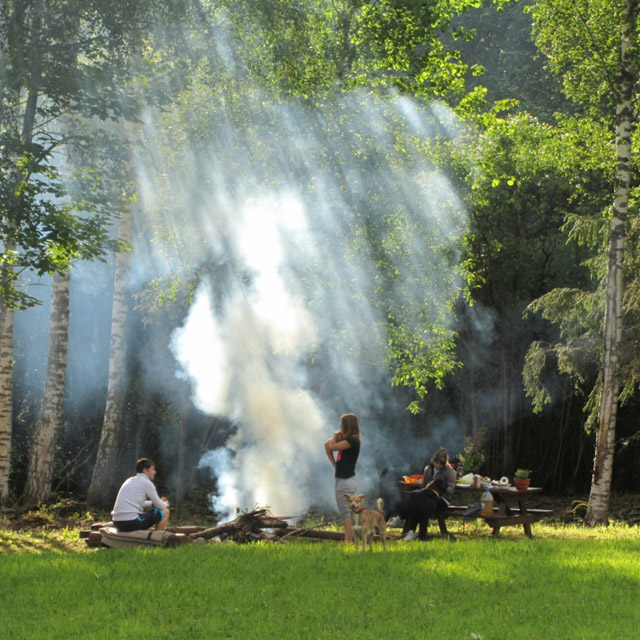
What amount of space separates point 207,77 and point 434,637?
12497 millimetres

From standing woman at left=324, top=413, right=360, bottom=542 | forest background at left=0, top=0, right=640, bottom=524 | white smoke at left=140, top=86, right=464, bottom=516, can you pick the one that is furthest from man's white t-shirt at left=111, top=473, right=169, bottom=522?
white smoke at left=140, top=86, right=464, bottom=516

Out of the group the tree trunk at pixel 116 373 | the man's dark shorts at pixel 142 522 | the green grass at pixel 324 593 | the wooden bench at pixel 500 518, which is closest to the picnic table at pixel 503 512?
the wooden bench at pixel 500 518

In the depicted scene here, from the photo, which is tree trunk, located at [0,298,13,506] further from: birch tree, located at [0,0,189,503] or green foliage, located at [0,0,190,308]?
green foliage, located at [0,0,190,308]

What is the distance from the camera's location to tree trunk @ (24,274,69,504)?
57.4ft

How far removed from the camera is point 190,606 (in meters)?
7.64

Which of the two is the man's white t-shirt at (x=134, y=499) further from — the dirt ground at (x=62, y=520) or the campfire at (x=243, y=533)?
the dirt ground at (x=62, y=520)

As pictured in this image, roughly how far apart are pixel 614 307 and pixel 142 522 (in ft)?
28.3

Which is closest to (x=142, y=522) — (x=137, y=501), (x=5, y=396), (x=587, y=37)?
(x=137, y=501)

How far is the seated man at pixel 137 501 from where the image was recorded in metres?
11.2

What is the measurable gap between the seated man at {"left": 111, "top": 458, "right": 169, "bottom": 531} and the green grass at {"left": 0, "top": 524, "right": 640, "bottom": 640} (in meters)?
0.78

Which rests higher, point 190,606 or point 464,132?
point 464,132

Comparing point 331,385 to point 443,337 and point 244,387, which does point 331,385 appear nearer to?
point 244,387

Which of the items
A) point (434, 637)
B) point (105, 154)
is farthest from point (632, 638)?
point (105, 154)

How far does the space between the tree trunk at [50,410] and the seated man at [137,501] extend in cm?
664
